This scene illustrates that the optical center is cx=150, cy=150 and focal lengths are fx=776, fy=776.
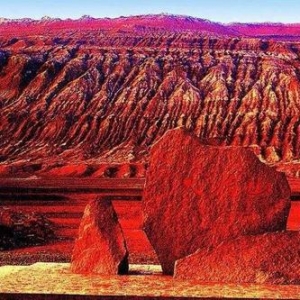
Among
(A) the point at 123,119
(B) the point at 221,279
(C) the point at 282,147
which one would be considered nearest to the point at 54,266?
(B) the point at 221,279

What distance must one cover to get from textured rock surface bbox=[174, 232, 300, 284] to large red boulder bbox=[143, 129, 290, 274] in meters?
0.49

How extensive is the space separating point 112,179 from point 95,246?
168 ft

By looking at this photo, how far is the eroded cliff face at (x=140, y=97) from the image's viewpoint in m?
76.5

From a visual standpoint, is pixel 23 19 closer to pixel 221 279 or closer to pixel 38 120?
pixel 38 120

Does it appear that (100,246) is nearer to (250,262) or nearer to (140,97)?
(250,262)

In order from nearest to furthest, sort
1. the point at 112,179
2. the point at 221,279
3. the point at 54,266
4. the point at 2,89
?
the point at 221,279 → the point at 54,266 → the point at 112,179 → the point at 2,89

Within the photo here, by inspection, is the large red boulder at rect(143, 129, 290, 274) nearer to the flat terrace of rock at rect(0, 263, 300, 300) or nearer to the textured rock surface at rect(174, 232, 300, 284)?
the textured rock surface at rect(174, 232, 300, 284)

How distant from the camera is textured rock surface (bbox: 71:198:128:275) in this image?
10195 mm

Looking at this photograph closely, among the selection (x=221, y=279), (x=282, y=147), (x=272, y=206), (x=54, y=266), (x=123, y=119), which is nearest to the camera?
(x=221, y=279)

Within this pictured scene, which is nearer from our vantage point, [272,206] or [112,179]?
[272,206]

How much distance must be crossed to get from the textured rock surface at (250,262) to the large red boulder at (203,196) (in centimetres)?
49

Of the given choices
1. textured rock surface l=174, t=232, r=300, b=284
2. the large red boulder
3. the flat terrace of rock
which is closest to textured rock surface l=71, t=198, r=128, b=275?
the flat terrace of rock

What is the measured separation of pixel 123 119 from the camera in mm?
81875

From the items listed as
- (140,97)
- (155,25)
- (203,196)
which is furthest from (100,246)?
(155,25)
